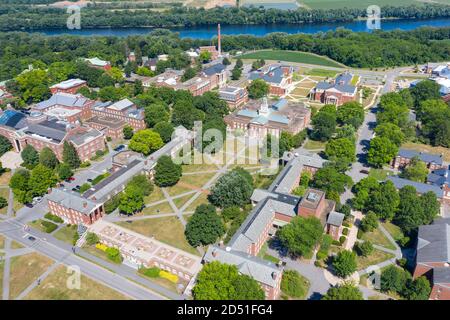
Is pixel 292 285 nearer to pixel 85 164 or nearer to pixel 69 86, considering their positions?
pixel 85 164

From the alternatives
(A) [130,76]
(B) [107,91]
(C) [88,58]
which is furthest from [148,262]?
(C) [88,58]

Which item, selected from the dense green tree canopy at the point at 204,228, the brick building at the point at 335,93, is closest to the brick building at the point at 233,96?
the brick building at the point at 335,93

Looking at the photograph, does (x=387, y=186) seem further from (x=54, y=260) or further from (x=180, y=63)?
(x=180, y=63)

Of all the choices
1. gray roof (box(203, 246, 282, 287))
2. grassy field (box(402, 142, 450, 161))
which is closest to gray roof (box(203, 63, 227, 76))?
grassy field (box(402, 142, 450, 161))

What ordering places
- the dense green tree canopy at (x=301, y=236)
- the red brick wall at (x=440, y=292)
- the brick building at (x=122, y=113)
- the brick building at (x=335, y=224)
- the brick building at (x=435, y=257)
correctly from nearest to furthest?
1. the red brick wall at (x=440, y=292)
2. the brick building at (x=435, y=257)
3. the dense green tree canopy at (x=301, y=236)
4. the brick building at (x=335, y=224)
5. the brick building at (x=122, y=113)

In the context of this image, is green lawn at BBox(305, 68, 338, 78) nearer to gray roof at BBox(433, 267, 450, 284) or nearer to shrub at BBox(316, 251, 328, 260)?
shrub at BBox(316, 251, 328, 260)

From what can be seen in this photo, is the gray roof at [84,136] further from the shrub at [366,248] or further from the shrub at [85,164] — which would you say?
the shrub at [366,248]
